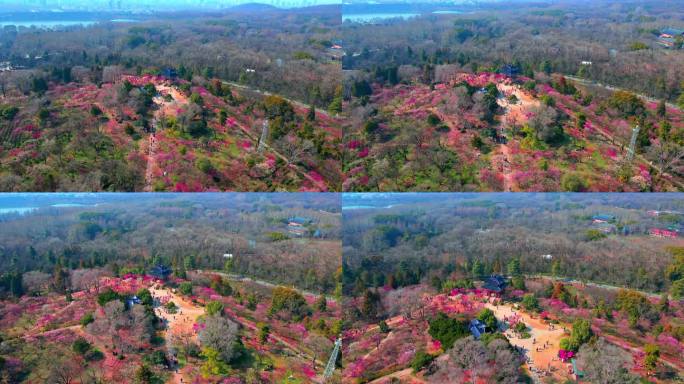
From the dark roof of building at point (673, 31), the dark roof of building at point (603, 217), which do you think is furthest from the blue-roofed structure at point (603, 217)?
the dark roof of building at point (673, 31)

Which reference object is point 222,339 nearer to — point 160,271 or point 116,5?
point 160,271

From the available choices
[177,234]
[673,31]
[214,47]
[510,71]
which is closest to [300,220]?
[177,234]

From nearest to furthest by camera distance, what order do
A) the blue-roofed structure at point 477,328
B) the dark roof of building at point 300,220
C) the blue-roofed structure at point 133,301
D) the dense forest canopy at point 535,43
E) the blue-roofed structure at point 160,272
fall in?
1. the blue-roofed structure at point 477,328
2. the blue-roofed structure at point 133,301
3. the blue-roofed structure at point 160,272
4. the dark roof of building at point 300,220
5. the dense forest canopy at point 535,43

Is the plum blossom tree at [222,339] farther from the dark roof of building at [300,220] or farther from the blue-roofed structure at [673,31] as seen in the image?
the blue-roofed structure at [673,31]

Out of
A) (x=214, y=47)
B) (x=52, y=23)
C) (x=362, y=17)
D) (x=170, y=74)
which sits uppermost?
(x=362, y=17)

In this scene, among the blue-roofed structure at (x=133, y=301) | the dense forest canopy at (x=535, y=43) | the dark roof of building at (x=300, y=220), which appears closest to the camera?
the blue-roofed structure at (x=133, y=301)

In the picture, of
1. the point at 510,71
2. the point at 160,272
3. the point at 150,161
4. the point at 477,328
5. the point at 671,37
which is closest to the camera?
the point at 477,328

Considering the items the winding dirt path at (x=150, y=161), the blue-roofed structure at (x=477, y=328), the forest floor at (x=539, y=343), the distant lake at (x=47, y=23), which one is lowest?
the forest floor at (x=539, y=343)
